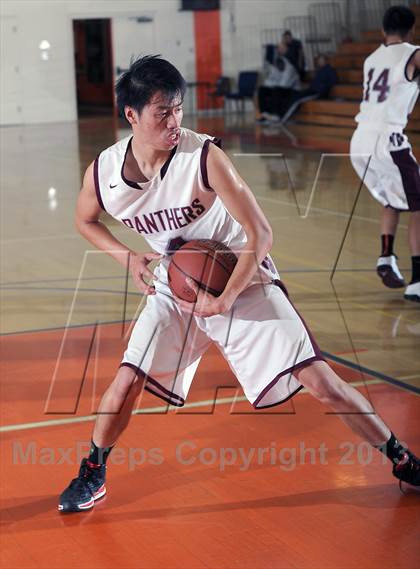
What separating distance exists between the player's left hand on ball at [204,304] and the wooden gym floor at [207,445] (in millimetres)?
679

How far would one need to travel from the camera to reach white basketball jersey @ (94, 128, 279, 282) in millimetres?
2955

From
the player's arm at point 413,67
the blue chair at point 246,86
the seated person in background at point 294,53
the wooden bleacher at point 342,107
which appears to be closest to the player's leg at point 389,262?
the player's arm at point 413,67

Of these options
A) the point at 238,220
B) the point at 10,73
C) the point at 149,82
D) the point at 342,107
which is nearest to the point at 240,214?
the point at 238,220

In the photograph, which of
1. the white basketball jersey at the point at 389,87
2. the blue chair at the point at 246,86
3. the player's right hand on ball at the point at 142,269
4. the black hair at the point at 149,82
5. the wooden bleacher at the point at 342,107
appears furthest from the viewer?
the blue chair at the point at 246,86

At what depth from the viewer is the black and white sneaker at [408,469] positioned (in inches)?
125

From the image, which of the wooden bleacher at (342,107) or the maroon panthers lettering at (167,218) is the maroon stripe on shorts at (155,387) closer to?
the maroon panthers lettering at (167,218)

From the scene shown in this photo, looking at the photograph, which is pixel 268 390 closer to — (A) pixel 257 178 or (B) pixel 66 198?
(B) pixel 66 198

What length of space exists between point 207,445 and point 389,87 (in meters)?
3.04

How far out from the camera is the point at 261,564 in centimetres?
279

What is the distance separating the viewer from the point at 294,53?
58.1ft

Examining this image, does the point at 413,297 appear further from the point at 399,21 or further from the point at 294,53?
the point at 294,53

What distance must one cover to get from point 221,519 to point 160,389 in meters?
0.46

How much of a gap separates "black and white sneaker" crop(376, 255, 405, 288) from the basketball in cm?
300

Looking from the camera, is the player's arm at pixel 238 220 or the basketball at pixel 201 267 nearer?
the player's arm at pixel 238 220
